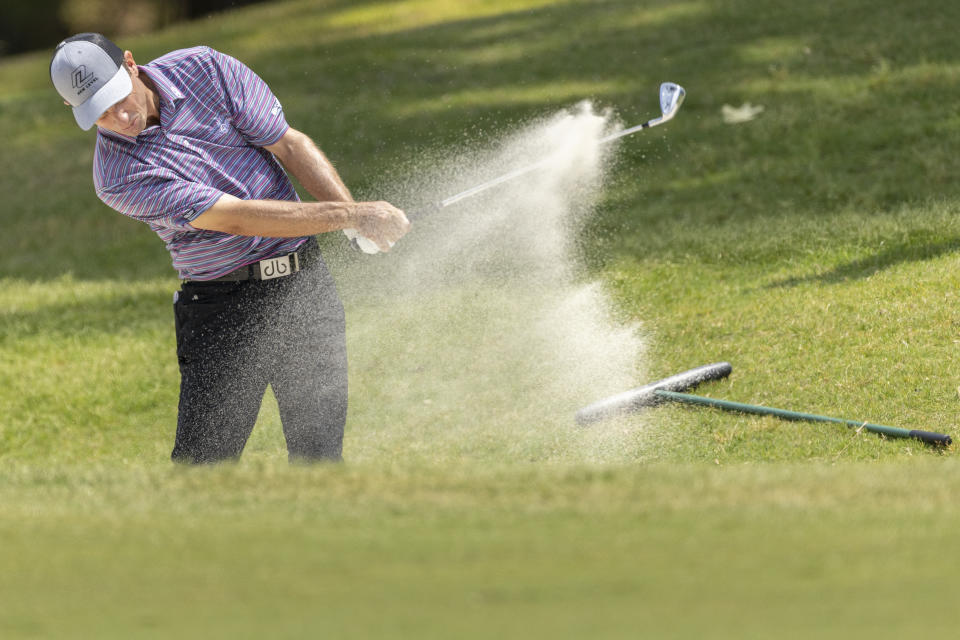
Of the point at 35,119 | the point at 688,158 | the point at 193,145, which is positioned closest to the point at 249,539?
the point at 193,145

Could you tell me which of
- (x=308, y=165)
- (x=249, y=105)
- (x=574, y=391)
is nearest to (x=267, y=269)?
(x=308, y=165)

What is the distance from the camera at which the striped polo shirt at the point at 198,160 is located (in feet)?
14.8

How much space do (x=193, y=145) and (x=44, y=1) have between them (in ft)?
102

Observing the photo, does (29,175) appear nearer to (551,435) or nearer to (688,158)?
(688,158)

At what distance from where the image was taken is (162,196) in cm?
448

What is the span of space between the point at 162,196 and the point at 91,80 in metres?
0.48

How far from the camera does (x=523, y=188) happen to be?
9.94 m

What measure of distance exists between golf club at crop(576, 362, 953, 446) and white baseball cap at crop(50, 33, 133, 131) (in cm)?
320

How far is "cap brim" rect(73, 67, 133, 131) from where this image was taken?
4.36 metres

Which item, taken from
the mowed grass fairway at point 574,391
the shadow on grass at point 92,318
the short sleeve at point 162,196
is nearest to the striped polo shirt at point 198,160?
the short sleeve at point 162,196

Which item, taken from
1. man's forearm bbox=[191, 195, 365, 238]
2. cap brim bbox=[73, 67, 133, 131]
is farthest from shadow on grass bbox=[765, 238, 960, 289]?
cap brim bbox=[73, 67, 133, 131]

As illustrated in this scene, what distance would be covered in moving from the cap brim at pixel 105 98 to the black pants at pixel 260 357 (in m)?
0.82

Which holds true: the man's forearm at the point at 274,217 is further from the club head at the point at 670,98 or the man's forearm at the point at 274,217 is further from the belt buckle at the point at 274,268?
the club head at the point at 670,98

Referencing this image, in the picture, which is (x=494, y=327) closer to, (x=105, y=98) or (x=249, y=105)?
(x=249, y=105)
